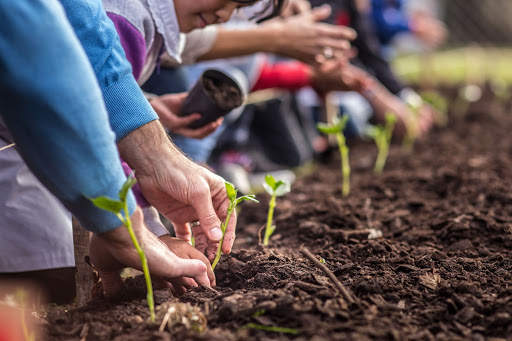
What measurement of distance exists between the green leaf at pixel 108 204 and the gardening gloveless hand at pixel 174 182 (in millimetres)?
278

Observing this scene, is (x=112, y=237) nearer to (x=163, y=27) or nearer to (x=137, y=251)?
(x=137, y=251)

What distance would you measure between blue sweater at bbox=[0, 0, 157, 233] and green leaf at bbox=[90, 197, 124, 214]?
0.14ft

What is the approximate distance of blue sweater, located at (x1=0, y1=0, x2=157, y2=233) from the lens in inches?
42.8

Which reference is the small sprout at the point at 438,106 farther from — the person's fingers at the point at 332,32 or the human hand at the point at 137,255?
the human hand at the point at 137,255

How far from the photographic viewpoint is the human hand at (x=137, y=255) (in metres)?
1.32

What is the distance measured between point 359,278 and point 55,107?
0.90m

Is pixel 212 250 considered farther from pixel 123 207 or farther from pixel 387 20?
pixel 387 20

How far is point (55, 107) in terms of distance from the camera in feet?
3.68

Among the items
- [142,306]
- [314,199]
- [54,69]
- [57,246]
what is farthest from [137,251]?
[314,199]

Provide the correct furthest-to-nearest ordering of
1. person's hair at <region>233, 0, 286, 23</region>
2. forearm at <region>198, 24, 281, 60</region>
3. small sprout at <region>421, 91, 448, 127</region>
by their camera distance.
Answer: small sprout at <region>421, 91, 448, 127</region>, forearm at <region>198, 24, 281, 60</region>, person's hair at <region>233, 0, 286, 23</region>

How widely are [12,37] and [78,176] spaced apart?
297 mm

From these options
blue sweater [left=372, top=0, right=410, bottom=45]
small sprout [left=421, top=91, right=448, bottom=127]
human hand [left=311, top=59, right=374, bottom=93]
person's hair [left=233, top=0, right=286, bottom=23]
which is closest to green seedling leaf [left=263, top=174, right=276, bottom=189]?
person's hair [left=233, top=0, right=286, bottom=23]

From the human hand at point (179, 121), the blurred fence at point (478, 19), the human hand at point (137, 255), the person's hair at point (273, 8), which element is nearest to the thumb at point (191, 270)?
the human hand at point (137, 255)

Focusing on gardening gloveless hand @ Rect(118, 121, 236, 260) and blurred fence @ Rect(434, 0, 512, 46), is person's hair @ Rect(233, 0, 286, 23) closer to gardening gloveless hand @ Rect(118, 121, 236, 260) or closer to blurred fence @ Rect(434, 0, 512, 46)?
gardening gloveless hand @ Rect(118, 121, 236, 260)
